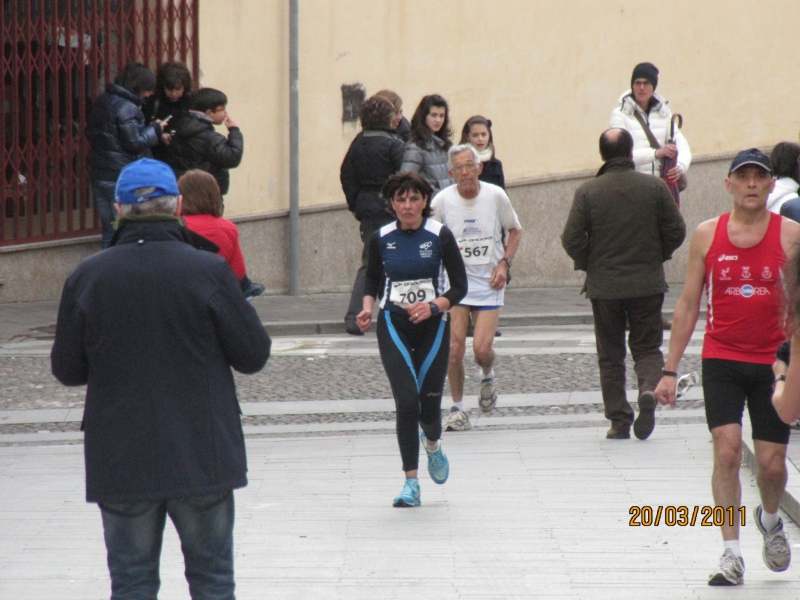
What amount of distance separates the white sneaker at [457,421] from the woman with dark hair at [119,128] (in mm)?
5205

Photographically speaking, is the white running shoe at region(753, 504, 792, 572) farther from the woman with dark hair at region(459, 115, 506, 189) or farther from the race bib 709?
the woman with dark hair at region(459, 115, 506, 189)

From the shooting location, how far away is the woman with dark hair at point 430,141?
34.7ft

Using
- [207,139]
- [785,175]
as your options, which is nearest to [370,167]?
[207,139]

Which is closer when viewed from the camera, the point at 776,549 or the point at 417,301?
the point at 776,549

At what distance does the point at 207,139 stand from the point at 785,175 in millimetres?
5505

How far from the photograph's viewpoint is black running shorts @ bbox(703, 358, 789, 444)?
512 cm

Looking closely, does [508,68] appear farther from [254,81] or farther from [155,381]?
[155,381]

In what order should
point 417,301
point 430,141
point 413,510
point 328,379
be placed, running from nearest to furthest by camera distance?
point 413,510 → point 417,301 → point 328,379 → point 430,141

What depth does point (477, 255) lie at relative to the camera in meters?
8.45

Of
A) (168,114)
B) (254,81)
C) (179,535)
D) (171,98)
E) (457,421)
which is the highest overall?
(254,81)

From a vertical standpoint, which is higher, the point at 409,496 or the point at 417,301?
the point at 417,301

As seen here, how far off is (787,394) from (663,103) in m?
8.85

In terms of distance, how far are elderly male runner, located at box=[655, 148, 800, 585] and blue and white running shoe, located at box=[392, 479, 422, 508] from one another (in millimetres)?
1745

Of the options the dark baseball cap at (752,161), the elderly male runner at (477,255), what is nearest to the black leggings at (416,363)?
the elderly male runner at (477,255)
